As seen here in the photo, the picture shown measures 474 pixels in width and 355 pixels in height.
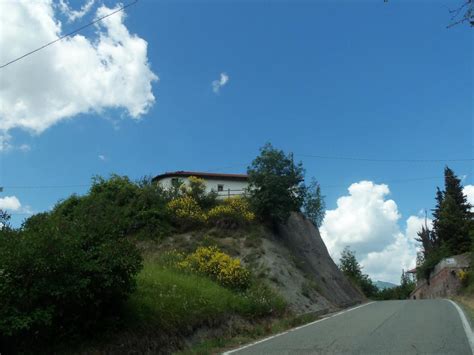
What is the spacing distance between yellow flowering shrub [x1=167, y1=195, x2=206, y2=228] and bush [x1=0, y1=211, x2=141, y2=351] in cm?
1625

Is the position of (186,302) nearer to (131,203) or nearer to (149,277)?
(149,277)

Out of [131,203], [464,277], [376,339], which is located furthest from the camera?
[464,277]

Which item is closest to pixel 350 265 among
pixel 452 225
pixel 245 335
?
pixel 452 225

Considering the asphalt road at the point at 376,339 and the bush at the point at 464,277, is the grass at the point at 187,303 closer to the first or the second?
the asphalt road at the point at 376,339

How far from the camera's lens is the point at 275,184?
28.8 m

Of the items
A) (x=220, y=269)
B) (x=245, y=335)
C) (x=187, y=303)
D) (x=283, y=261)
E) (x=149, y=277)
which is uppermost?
(x=283, y=261)

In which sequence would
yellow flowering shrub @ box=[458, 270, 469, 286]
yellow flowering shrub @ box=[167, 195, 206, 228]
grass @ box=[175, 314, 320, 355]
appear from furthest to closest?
yellow flowering shrub @ box=[458, 270, 469, 286] → yellow flowering shrub @ box=[167, 195, 206, 228] → grass @ box=[175, 314, 320, 355]

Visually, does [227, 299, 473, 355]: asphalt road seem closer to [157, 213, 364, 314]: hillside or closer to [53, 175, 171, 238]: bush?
[157, 213, 364, 314]: hillside

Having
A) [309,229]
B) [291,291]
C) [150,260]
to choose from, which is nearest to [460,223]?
[309,229]

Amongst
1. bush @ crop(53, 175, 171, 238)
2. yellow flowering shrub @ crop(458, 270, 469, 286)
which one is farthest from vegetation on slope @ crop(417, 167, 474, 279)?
bush @ crop(53, 175, 171, 238)

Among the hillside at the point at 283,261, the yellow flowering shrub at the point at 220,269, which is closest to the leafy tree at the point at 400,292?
the hillside at the point at 283,261

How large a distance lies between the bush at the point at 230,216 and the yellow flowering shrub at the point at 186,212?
647 mm

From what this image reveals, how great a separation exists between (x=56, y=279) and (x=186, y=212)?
Result: 60.3ft

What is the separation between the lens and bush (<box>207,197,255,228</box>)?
93.2 ft
